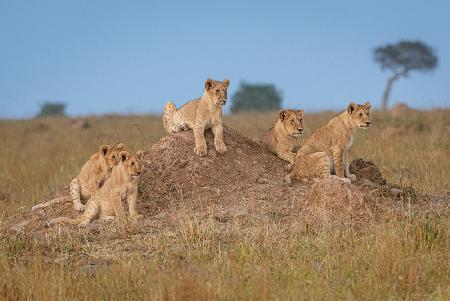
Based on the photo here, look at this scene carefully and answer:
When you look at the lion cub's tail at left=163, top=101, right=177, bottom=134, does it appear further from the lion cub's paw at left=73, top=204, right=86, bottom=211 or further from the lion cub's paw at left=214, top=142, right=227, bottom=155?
Result: the lion cub's paw at left=73, top=204, right=86, bottom=211

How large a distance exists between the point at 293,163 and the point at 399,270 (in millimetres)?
4086

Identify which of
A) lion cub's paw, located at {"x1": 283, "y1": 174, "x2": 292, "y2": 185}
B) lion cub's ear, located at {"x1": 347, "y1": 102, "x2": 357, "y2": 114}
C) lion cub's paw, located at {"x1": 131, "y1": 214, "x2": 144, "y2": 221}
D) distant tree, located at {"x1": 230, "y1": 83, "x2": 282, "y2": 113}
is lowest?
lion cub's paw, located at {"x1": 131, "y1": 214, "x2": 144, "y2": 221}

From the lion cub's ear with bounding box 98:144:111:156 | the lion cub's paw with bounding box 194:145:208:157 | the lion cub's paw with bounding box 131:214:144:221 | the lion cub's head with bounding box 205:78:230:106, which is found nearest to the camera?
the lion cub's paw with bounding box 131:214:144:221

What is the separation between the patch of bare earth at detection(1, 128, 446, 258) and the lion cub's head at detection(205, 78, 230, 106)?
663 mm

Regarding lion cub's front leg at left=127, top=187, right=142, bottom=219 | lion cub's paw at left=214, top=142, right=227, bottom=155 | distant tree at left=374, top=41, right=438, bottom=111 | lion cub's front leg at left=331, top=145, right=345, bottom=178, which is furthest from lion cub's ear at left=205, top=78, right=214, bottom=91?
distant tree at left=374, top=41, right=438, bottom=111

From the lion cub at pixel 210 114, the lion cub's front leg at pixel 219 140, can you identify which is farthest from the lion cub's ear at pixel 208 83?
the lion cub's front leg at pixel 219 140

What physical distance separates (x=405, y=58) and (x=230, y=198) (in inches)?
1376

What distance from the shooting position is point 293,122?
1088 cm

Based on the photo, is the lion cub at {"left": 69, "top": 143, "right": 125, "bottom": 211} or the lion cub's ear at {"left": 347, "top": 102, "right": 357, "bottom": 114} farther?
the lion cub's ear at {"left": 347, "top": 102, "right": 357, "bottom": 114}

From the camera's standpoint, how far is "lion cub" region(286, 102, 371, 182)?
9.97 meters

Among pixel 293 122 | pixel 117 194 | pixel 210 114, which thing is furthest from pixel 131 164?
pixel 293 122

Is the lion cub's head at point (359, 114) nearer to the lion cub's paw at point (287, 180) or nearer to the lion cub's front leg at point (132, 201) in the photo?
the lion cub's paw at point (287, 180)

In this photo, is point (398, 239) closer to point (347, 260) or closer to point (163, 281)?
point (347, 260)

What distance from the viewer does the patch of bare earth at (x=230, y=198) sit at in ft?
27.7
